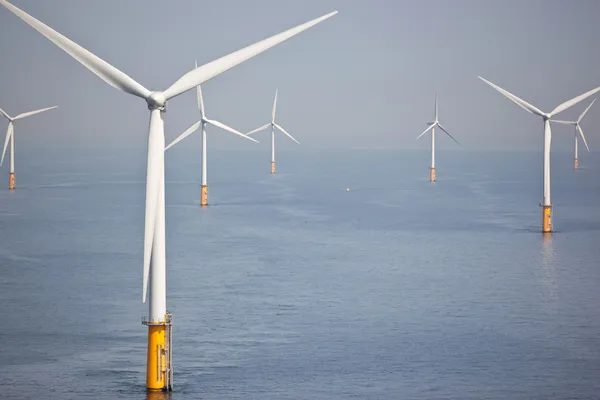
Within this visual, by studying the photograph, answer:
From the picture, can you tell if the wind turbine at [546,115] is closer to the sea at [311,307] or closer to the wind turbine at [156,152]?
the sea at [311,307]

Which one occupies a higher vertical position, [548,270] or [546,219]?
[546,219]

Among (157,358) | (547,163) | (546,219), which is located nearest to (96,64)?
(157,358)

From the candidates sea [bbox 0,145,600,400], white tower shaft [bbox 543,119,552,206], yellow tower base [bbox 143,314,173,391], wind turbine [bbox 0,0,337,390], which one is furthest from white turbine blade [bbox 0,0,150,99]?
white tower shaft [bbox 543,119,552,206]

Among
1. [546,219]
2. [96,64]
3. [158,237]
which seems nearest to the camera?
[158,237]

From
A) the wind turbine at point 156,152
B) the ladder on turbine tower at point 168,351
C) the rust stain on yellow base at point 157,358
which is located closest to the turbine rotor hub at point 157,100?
the wind turbine at point 156,152

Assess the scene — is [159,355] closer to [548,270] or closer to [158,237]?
[158,237]

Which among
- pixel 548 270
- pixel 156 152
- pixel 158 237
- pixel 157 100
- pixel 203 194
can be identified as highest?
pixel 157 100

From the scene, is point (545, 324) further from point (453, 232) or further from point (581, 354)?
point (453, 232)
